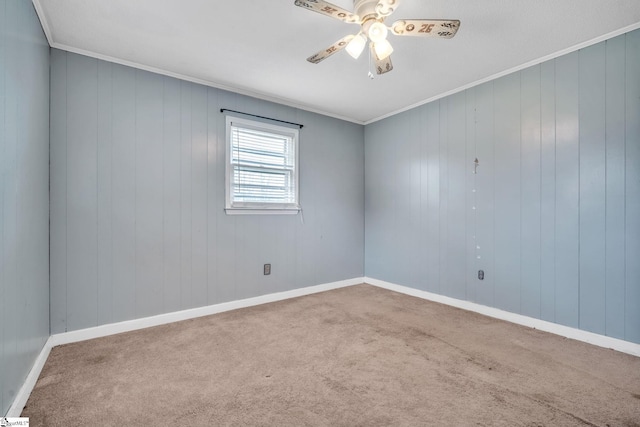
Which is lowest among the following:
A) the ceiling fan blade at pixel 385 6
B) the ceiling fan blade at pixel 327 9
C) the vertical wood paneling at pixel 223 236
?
the vertical wood paneling at pixel 223 236

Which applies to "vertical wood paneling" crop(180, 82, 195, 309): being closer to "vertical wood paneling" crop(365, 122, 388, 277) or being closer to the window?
the window

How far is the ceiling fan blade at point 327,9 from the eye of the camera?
1.61 meters

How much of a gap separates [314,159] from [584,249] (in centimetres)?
303

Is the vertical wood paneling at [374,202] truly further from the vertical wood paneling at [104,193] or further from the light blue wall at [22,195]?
the light blue wall at [22,195]

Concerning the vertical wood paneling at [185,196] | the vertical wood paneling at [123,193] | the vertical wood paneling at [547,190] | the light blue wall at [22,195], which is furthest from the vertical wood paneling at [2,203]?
the vertical wood paneling at [547,190]

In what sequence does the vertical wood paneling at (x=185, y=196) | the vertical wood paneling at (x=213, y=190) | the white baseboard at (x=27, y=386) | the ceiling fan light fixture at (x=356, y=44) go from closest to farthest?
the white baseboard at (x=27, y=386)
the ceiling fan light fixture at (x=356, y=44)
the vertical wood paneling at (x=185, y=196)
the vertical wood paneling at (x=213, y=190)

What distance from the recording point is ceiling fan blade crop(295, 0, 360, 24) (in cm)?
161

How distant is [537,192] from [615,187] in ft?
1.72

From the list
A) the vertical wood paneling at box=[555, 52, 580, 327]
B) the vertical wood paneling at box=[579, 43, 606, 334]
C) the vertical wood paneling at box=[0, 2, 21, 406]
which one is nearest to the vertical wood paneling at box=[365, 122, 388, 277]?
the vertical wood paneling at box=[555, 52, 580, 327]

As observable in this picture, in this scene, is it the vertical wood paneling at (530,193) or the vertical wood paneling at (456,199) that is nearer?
the vertical wood paneling at (530,193)

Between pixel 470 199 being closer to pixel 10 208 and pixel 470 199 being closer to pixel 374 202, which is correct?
pixel 374 202

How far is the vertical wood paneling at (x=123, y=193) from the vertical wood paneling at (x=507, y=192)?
3.65m

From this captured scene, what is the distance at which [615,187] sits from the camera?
2.33m

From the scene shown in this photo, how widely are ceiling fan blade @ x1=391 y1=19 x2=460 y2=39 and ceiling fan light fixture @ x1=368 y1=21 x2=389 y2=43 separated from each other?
0.06 m
